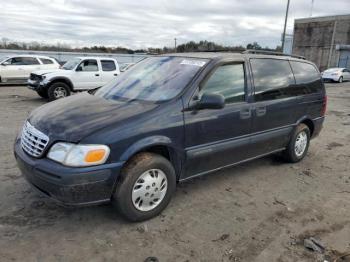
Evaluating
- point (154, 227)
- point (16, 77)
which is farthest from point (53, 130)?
point (16, 77)

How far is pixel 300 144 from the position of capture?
5617 millimetres

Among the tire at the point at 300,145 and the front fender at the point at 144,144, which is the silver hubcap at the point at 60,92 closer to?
the tire at the point at 300,145

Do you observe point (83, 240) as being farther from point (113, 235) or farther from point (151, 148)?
point (151, 148)

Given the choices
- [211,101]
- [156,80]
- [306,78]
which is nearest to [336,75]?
[306,78]

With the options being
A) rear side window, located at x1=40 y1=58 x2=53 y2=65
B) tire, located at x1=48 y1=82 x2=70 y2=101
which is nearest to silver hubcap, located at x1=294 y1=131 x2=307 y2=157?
tire, located at x1=48 y1=82 x2=70 y2=101

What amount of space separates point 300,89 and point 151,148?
2.99 meters

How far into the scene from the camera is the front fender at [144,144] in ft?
10.7

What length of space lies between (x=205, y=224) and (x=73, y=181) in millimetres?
1450

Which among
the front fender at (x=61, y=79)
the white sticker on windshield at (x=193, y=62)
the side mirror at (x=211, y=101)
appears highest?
the white sticker on windshield at (x=193, y=62)

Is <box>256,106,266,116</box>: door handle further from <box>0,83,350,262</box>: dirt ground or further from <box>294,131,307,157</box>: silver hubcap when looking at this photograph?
<box>294,131,307,157</box>: silver hubcap

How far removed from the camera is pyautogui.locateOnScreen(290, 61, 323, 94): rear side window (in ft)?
17.6

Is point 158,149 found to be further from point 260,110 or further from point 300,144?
point 300,144

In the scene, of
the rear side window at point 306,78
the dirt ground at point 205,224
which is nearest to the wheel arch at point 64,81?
the dirt ground at point 205,224

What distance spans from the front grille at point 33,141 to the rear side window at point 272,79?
273cm
